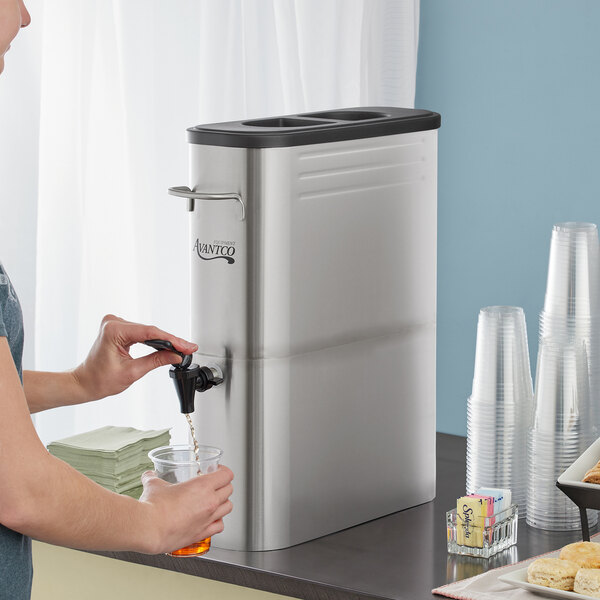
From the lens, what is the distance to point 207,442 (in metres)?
1.34

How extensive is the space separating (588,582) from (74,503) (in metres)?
0.53

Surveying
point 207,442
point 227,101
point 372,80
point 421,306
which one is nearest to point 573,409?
point 421,306

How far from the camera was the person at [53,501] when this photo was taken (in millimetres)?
866

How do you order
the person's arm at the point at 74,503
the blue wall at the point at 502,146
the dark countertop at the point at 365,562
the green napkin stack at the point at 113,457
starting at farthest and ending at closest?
the blue wall at the point at 502,146 < the green napkin stack at the point at 113,457 < the dark countertop at the point at 365,562 < the person's arm at the point at 74,503

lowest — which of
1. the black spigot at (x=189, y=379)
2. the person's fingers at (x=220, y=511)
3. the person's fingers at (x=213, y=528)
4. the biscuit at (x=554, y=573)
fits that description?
the biscuit at (x=554, y=573)

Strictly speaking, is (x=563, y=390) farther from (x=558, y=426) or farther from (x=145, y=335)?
(x=145, y=335)

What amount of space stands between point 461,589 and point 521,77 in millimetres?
1379

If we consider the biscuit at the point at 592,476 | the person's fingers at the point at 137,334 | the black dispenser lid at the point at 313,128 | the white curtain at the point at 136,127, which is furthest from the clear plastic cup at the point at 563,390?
the white curtain at the point at 136,127

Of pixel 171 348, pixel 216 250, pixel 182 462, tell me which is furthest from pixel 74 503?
pixel 216 250

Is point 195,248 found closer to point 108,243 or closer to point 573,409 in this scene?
point 573,409

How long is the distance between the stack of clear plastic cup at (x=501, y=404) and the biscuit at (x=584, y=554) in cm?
21

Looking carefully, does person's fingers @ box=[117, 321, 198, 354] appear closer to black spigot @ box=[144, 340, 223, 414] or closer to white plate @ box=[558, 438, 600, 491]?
black spigot @ box=[144, 340, 223, 414]

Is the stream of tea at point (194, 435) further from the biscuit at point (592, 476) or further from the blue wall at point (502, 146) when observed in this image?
the blue wall at point (502, 146)

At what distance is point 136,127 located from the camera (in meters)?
2.00
